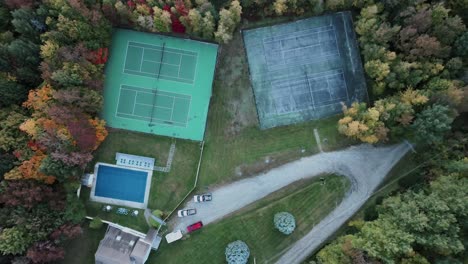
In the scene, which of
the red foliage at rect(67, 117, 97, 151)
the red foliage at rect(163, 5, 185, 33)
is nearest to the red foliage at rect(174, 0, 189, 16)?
the red foliage at rect(163, 5, 185, 33)

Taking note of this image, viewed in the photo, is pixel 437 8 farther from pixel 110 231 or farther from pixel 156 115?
pixel 110 231

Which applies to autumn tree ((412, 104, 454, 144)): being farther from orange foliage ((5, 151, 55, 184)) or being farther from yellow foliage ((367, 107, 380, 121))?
orange foliage ((5, 151, 55, 184))

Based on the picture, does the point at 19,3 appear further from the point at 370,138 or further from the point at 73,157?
the point at 370,138

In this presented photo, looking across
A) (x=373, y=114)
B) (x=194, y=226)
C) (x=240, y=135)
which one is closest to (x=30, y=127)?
(x=194, y=226)

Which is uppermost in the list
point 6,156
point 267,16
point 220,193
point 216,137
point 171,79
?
point 267,16

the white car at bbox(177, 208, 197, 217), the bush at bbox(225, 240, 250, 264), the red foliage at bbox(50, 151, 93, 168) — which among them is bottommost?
the bush at bbox(225, 240, 250, 264)

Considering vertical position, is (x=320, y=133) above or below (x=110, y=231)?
above

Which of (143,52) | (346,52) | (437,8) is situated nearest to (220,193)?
(143,52)
